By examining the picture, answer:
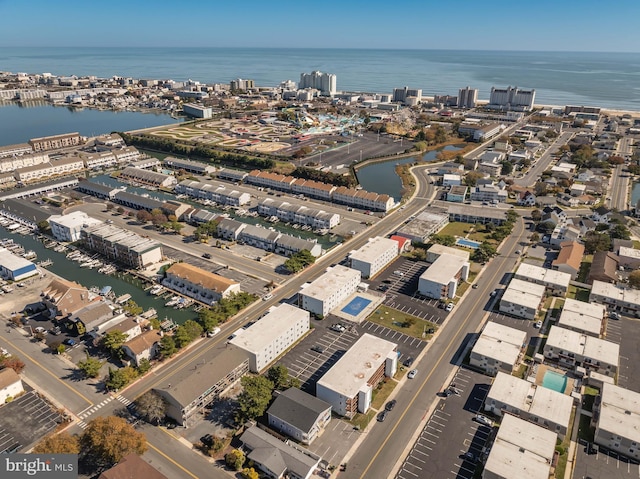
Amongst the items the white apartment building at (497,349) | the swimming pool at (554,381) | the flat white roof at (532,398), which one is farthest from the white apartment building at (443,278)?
the flat white roof at (532,398)

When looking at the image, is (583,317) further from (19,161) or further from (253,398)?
(19,161)

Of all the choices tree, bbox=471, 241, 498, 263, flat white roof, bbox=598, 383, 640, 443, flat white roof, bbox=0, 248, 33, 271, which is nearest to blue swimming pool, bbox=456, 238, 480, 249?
tree, bbox=471, 241, 498, 263

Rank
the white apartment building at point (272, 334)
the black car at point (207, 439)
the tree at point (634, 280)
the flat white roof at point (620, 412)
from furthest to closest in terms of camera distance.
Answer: the tree at point (634, 280)
the white apartment building at point (272, 334)
the flat white roof at point (620, 412)
the black car at point (207, 439)

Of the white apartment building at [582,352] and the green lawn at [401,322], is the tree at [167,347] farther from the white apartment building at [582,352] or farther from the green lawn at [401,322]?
the white apartment building at [582,352]

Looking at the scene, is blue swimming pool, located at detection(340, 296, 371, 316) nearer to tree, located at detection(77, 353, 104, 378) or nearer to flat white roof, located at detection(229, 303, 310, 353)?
flat white roof, located at detection(229, 303, 310, 353)

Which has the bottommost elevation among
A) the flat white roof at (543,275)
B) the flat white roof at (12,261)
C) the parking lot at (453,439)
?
the parking lot at (453,439)

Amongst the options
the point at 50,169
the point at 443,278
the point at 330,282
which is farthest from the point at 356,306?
the point at 50,169

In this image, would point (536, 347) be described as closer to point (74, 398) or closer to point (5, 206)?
point (74, 398)

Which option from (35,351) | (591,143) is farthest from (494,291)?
(591,143)
